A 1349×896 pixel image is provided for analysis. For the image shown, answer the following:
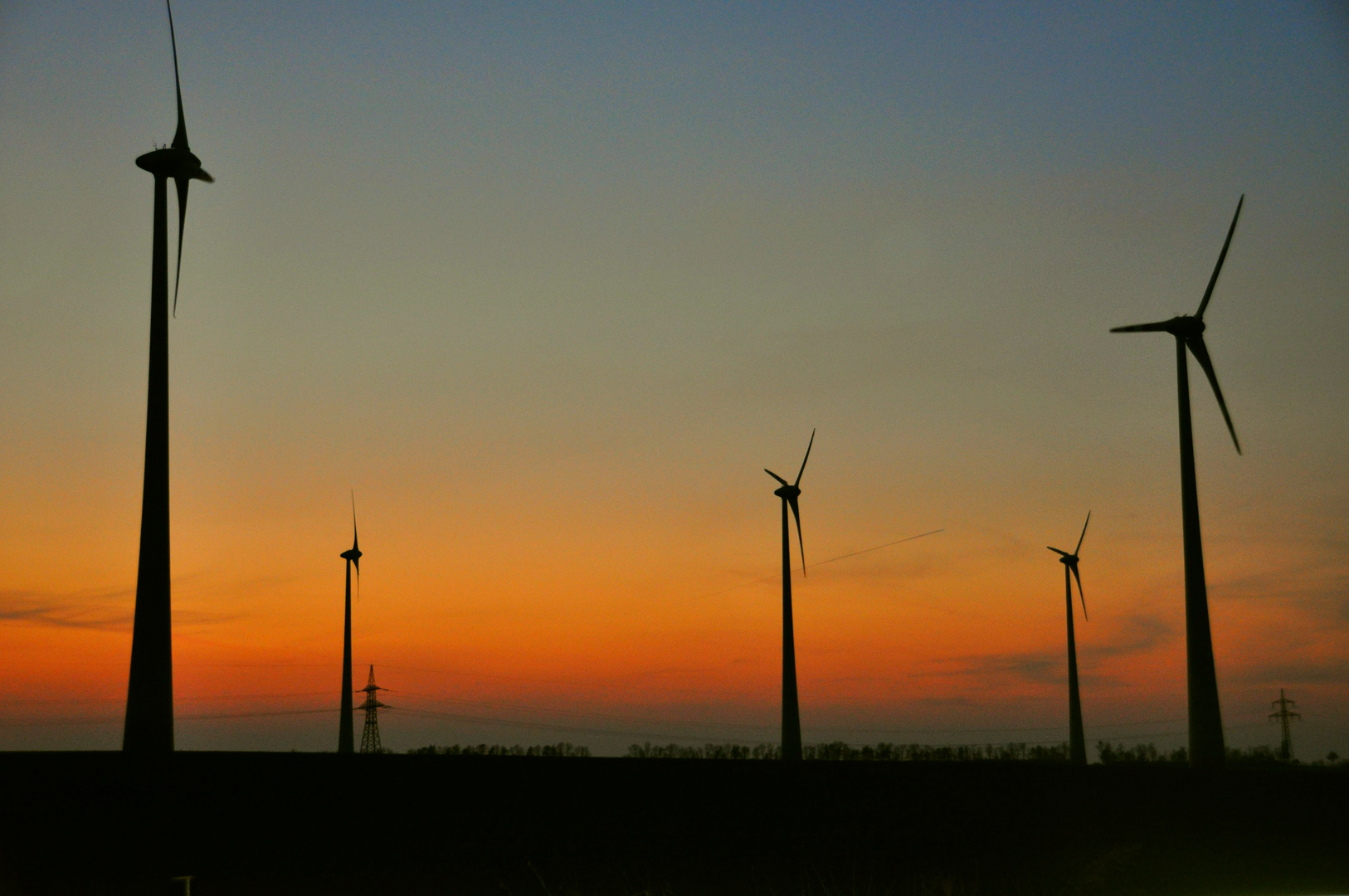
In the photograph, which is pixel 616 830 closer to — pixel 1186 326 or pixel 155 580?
pixel 155 580

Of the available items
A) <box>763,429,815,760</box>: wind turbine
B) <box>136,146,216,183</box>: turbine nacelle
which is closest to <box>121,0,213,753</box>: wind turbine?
<box>136,146,216,183</box>: turbine nacelle

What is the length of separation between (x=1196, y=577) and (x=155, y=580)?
4129cm

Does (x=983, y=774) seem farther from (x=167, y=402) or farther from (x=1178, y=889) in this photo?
(x=167, y=402)

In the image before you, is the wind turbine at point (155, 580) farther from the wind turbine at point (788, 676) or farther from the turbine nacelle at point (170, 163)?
the wind turbine at point (788, 676)

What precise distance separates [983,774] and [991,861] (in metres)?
8.97

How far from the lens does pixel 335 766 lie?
89.6 ft

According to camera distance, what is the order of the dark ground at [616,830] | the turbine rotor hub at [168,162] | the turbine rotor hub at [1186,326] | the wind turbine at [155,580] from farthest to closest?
the turbine rotor hub at [1186,326] < the turbine rotor hub at [168,162] < the wind turbine at [155,580] < the dark ground at [616,830]

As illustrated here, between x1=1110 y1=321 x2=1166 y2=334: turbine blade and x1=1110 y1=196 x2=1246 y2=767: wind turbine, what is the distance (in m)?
0.59

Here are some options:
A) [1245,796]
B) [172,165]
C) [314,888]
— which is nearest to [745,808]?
[314,888]

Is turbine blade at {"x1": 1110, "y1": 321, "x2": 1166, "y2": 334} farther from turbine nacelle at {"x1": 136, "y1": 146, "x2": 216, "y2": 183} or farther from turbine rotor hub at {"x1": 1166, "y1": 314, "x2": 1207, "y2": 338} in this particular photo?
turbine nacelle at {"x1": 136, "y1": 146, "x2": 216, "y2": 183}

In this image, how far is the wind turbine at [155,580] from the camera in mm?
37875

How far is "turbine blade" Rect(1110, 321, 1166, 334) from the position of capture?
63219 mm

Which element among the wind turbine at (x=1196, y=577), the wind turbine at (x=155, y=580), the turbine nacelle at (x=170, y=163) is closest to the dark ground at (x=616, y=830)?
the wind turbine at (x=155, y=580)

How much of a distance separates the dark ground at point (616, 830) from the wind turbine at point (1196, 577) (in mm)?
16371
